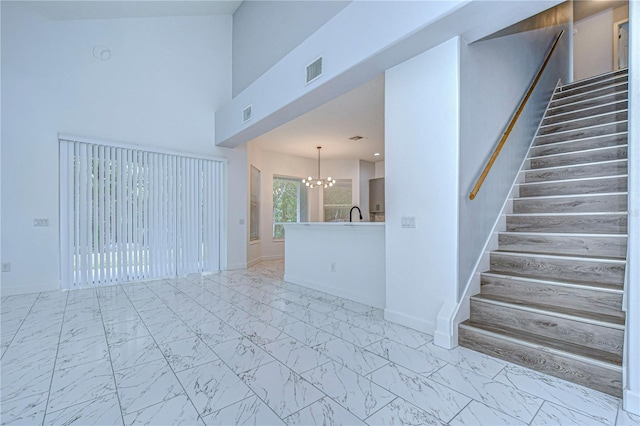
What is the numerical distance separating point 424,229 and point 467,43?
1.72m

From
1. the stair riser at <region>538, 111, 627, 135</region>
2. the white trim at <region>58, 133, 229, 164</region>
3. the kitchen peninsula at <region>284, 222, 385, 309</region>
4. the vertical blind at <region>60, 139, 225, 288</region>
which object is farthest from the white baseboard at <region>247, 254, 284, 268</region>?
the stair riser at <region>538, 111, 627, 135</region>

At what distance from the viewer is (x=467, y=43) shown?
104 inches

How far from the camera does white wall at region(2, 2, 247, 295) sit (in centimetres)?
419

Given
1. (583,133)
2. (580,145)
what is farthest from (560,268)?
(583,133)

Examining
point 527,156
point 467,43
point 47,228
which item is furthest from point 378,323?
point 47,228

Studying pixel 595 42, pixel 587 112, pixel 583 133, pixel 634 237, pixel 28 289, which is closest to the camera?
pixel 634 237

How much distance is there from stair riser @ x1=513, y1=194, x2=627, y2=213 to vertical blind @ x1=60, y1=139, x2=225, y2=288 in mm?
5203

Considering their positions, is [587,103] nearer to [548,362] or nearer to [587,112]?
[587,112]

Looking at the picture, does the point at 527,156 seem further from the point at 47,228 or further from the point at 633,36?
the point at 47,228

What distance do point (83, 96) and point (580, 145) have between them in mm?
7086

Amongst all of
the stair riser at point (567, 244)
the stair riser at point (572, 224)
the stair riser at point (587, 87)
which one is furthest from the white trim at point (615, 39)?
the stair riser at point (567, 244)

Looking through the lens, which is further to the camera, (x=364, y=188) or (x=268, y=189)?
(x=364, y=188)

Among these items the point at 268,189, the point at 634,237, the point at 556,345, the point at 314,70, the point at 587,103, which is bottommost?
the point at 556,345

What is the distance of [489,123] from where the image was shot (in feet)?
10.0
